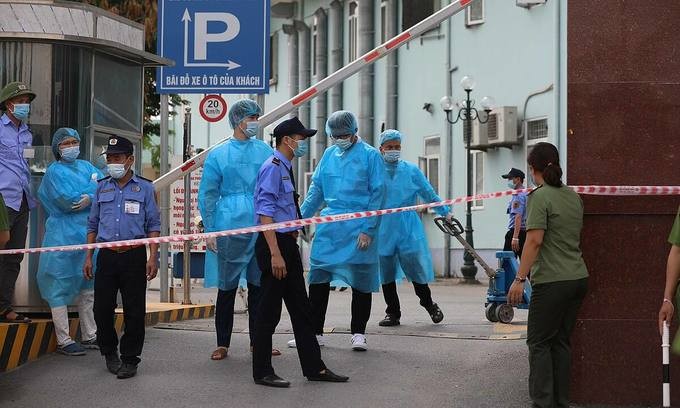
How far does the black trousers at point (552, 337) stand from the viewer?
887 cm

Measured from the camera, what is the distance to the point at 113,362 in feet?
34.4

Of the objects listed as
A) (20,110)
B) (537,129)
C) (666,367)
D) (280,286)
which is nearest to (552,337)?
(666,367)

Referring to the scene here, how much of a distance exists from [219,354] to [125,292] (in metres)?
1.04

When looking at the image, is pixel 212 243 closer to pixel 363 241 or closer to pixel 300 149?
pixel 300 149

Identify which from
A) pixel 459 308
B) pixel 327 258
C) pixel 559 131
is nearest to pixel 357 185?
pixel 327 258

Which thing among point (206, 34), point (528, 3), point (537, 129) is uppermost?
point (528, 3)

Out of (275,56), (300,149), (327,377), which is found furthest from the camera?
(275,56)

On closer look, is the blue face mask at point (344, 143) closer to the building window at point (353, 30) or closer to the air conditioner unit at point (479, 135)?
the air conditioner unit at point (479, 135)

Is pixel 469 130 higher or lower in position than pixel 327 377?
higher

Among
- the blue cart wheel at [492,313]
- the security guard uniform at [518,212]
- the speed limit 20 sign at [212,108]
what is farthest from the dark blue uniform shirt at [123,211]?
the security guard uniform at [518,212]

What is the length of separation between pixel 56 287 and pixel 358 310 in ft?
7.72

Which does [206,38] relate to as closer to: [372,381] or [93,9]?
[93,9]

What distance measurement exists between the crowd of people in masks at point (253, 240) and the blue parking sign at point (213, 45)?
101 inches

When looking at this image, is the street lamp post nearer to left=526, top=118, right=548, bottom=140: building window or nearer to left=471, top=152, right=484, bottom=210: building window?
left=526, top=118, right=548, bottom=140: building window
